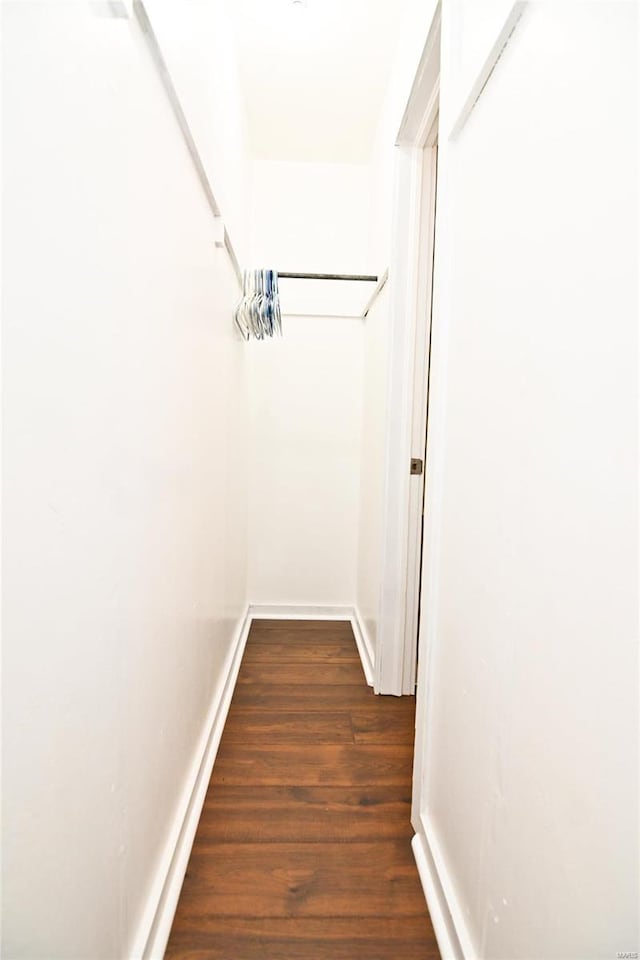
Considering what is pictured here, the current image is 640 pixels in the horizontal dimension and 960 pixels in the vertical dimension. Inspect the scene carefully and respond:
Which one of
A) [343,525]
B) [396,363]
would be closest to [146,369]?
[396,363]

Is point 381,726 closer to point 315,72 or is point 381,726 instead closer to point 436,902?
point 436,902

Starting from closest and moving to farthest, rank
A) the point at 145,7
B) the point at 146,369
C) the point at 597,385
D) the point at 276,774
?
Answer: the point at 597,385 → the point at 145,7 → the point at 146,369 → the point at 276,774

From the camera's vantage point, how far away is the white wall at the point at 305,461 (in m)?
3.09

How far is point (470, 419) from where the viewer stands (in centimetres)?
107

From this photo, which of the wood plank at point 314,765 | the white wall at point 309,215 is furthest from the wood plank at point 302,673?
the white wall at point 309,215

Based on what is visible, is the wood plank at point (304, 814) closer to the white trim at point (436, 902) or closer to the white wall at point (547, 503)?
the white trim at point (436, 902)

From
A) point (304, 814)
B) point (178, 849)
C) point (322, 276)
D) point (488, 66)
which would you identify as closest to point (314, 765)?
point (304, 814)

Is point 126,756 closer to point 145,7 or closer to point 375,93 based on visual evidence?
point 145,7

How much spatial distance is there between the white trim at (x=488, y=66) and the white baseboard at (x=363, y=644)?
2.06 m

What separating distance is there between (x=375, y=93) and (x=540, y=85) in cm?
221

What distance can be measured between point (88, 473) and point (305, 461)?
245 cm

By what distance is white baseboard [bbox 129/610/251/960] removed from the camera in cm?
101

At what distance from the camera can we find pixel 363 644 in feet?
8.80

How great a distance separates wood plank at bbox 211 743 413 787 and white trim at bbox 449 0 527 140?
1898mm
